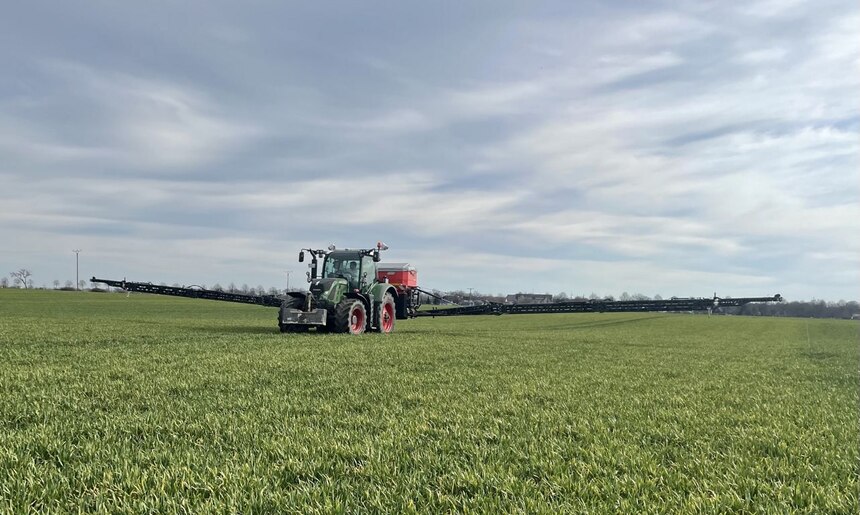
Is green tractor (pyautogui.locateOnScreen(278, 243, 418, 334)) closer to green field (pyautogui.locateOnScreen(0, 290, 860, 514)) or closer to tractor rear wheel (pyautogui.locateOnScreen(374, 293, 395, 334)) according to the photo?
tractor rear wheel (pyautogui.locateOnScreen(374, 293, 395, 334))

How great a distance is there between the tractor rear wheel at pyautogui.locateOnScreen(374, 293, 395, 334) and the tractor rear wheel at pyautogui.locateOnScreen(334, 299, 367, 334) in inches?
31.7

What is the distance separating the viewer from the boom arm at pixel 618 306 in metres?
23.0

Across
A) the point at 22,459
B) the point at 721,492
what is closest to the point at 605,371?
the point at 721,492

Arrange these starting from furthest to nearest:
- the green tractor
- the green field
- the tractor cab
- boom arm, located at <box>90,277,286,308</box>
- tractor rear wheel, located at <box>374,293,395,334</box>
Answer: boom arm, located at <box>90,277,286,308</box>
tractor rear wheel, located at <box>374,293,395,334</box>
the tractor cab
the green tractor
the green field

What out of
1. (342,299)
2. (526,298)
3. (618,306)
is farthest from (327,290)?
(526,298)

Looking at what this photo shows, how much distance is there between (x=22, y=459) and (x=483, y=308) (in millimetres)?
22913

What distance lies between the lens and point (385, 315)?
2127cm

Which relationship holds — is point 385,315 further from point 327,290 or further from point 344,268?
point 327,290

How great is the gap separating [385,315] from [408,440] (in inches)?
650

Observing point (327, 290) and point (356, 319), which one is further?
point (356, 319)

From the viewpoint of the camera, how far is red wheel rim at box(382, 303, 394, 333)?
21.0 m

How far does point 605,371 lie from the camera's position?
1047 cm

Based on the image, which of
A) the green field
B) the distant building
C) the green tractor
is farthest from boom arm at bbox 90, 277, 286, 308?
the distant building

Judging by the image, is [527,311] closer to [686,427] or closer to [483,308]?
[483,308]
